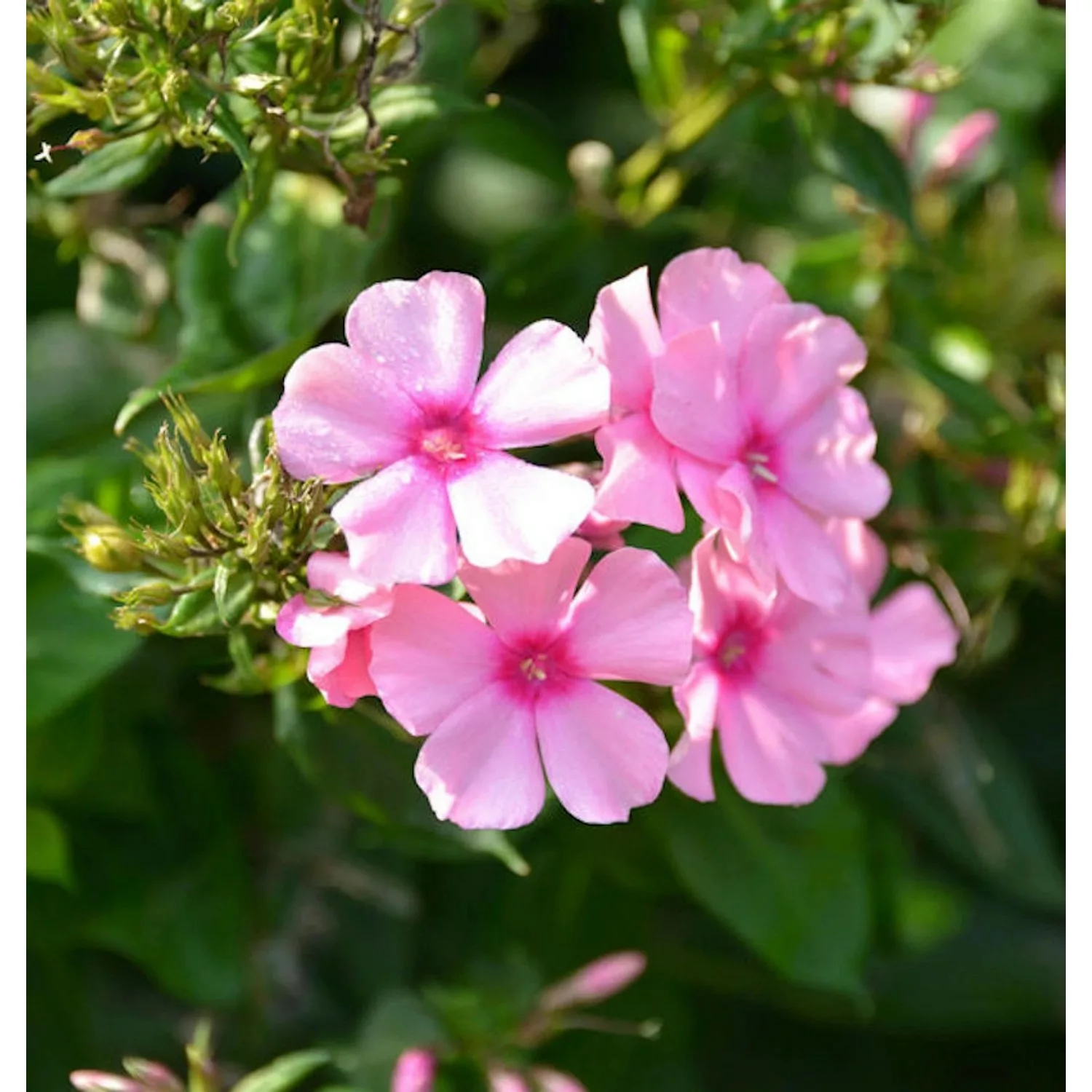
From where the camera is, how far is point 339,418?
72cm

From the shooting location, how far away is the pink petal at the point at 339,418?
2.31 ft

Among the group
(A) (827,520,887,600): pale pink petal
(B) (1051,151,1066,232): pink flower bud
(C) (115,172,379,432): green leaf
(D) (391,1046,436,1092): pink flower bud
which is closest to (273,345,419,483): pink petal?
(C) (115,172,379,432): green leaf

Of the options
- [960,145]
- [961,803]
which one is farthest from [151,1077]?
[960,145]

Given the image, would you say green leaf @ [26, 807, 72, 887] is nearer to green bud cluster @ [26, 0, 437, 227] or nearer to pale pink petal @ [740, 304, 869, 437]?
green bud cluster @ [26, 0, 437, 227]

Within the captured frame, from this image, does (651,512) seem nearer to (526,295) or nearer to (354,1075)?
(526,295)

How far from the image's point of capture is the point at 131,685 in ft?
3.81

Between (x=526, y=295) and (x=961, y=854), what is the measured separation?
0.59 m

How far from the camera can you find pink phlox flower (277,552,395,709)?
0.70 meters

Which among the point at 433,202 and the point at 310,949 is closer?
the point at 310,949

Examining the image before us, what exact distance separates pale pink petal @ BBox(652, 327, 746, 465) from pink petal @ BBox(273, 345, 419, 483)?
126mm

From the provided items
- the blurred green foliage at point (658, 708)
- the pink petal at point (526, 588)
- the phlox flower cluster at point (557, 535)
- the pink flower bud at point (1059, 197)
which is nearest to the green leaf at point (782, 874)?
the blurred green foliage at point (658, 708)

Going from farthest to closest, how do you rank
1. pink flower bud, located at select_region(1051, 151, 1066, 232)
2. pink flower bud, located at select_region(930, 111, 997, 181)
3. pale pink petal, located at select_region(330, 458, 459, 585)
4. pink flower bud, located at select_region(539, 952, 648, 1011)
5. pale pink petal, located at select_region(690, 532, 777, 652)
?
pink flower bud, located at select_region(1051, 151, 1066, 232) < pink flower bud, located at select_region(930, 111, 997, 181) < pink flower bud, located at select_region(539, 952, 648, 1011) < pale pink petal, located at select_region(690, 532, 777, 652) < pale pink petal, located at select_region(330, 458, 459, 585)

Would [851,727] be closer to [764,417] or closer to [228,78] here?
[764,417]
